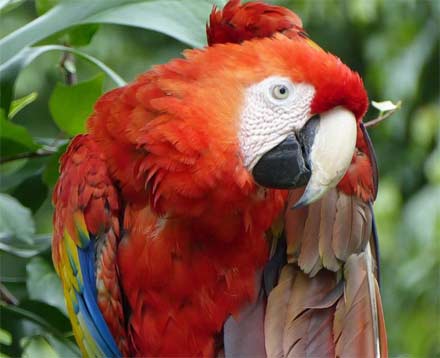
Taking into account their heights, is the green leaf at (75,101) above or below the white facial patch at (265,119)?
below

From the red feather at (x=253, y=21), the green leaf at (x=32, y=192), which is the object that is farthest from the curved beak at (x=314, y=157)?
the green leaf at (x=32, y=192)

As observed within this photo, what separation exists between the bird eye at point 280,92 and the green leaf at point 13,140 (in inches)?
13.8

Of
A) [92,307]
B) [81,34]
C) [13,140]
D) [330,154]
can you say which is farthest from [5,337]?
[330,154]

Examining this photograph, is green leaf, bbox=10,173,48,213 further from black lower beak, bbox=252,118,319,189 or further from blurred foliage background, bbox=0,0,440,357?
black lower beak, bbox=252,118,319,189

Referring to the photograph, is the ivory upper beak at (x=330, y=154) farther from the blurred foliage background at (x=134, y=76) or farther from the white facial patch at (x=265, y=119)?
the blurred foliage background at (x=134, y=76)

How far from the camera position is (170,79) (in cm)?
106

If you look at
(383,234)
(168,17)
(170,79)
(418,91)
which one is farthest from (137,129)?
(418,91)

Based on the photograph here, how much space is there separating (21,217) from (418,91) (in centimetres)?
216

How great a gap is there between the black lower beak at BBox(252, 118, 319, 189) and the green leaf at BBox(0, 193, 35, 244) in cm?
32

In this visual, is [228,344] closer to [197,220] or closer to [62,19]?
[197,220]

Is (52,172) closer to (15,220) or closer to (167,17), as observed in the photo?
(15,220)

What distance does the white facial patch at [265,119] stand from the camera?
1.03 metres

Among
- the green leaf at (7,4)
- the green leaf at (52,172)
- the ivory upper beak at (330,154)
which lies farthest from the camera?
the green leaf at (52,172)

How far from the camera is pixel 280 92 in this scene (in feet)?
3.39
